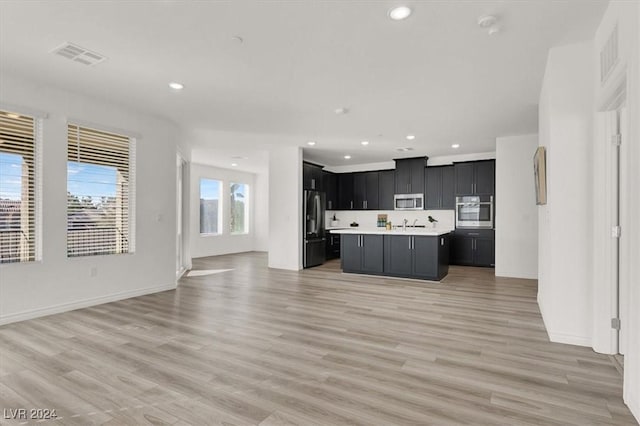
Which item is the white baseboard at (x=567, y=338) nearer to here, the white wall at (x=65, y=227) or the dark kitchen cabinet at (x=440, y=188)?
the white wall at (x=65, y=227)

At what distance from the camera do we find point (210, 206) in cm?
1056

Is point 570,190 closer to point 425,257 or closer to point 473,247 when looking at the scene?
point 425,257

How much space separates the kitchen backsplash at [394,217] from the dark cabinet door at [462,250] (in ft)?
1.55

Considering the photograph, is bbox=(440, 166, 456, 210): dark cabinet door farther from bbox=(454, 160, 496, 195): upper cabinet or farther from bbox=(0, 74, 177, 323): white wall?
bbox=(0, 74, 177, 323): white wall

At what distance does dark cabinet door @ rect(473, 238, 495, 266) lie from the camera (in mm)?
7859

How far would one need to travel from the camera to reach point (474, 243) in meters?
8.05

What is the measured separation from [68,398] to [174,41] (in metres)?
2.90

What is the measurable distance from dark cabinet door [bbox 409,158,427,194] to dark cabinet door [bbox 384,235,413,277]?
2.74 m

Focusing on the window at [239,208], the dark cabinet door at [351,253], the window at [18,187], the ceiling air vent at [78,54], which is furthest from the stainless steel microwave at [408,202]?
the window at [18,187]

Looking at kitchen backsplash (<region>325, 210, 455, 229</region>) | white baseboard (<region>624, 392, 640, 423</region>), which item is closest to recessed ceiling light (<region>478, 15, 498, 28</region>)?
white baseboard (<region>624, 392, 640, 423</region>)

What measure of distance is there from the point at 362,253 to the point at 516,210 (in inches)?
126

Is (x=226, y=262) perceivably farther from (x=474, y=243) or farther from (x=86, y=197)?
(x=474, y=243)

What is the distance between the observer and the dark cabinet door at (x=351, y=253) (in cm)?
705

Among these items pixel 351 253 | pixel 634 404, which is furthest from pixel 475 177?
pixel 634 404
